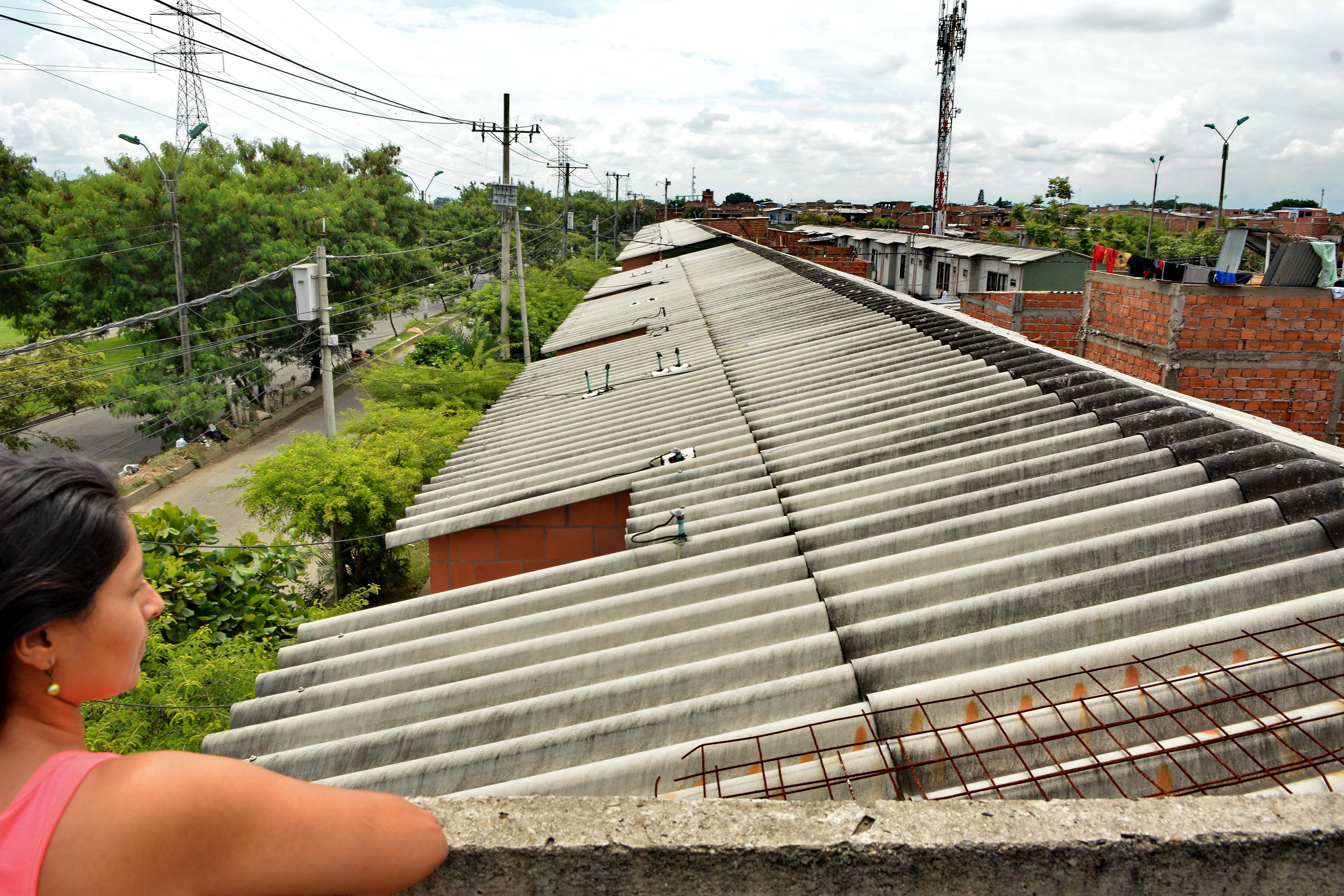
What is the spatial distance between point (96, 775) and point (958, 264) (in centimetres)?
3206

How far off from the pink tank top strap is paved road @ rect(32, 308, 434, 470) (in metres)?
28.7

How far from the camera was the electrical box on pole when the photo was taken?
15914 millimetres

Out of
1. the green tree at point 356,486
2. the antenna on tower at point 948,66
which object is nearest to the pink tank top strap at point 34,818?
the green tree at point 356,486

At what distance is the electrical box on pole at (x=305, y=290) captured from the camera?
15.9 metres

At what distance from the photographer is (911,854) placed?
173 centimetres

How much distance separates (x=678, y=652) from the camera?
12.0 feet

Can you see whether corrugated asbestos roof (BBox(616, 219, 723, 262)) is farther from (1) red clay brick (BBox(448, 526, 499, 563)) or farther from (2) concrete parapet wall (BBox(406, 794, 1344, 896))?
(2) concrete parapet wall (BBox(406, 794, 1344, 896))

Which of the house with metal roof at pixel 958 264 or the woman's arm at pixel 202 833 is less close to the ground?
the house with metal roof at pixel 958 264

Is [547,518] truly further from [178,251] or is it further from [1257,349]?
[178,251]

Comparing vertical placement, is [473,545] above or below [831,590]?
below

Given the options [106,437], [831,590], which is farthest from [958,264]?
[106,437]

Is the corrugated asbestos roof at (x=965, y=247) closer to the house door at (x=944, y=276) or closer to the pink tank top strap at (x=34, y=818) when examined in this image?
the house door at (x=944, y=276)

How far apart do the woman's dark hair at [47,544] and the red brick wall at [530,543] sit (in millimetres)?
4829

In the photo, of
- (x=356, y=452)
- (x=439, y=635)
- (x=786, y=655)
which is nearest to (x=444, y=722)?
(x=439, y=635)
